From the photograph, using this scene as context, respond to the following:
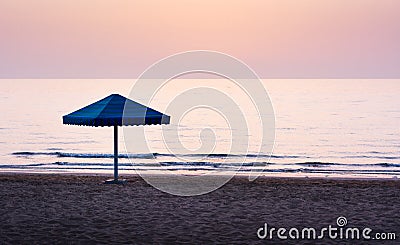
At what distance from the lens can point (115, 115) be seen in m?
12.4

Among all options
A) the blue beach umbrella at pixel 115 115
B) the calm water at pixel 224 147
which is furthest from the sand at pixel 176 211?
the calm water at pixel 224 147

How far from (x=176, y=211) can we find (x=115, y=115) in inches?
116

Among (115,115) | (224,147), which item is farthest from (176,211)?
(224,147)

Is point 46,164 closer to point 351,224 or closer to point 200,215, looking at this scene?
point 200,215

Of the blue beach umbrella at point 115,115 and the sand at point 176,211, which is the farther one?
the blue beach umbrella at point 115,115

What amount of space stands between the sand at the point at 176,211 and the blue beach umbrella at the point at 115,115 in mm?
1455

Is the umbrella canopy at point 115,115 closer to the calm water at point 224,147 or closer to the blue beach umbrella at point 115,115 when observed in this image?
the blue beach umbrella at point 115,115

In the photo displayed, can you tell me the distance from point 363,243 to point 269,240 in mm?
1276

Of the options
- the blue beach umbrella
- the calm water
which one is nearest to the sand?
the blue beach umbrella

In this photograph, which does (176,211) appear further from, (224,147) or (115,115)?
(224,147)

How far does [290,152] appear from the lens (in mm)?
29812

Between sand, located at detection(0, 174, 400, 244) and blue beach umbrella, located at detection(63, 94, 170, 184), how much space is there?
4.77 feet

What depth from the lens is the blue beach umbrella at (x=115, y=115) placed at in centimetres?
1225

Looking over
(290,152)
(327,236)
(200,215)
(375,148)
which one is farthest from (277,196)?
(375,148)
